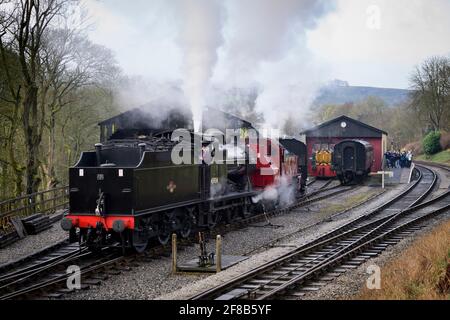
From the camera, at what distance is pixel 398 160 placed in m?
40.1

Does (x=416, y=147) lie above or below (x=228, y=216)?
above

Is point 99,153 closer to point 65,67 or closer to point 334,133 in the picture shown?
point 65,67

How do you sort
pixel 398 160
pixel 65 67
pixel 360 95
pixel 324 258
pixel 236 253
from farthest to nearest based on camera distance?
pixel 360 95 < pixel 398 160 < pixel 65 67 < pixel 236 253 < pixel 324 258

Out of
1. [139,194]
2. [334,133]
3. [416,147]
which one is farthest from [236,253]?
[416,147]

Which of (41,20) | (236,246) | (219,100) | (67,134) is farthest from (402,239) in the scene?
(67,134)

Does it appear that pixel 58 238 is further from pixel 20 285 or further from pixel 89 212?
pixel 20 285

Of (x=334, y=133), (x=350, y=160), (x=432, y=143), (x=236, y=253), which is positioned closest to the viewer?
(x=236, y=253)

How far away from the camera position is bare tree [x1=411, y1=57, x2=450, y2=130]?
174 ft

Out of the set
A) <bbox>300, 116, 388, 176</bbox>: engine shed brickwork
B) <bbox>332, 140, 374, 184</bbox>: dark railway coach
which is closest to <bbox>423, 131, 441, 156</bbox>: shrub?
<bbox>300, 116, 388, 176</bbox>: engine shed brickwork

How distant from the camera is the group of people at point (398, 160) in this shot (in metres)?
38.8

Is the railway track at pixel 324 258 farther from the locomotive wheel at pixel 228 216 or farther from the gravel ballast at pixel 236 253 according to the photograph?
the locomotive wheel at pixel 228 216

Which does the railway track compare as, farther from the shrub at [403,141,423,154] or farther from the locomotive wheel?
the shrub at [403,141,423,154]

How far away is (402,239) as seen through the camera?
1421 cm

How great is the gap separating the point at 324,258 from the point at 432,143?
4473 cm
